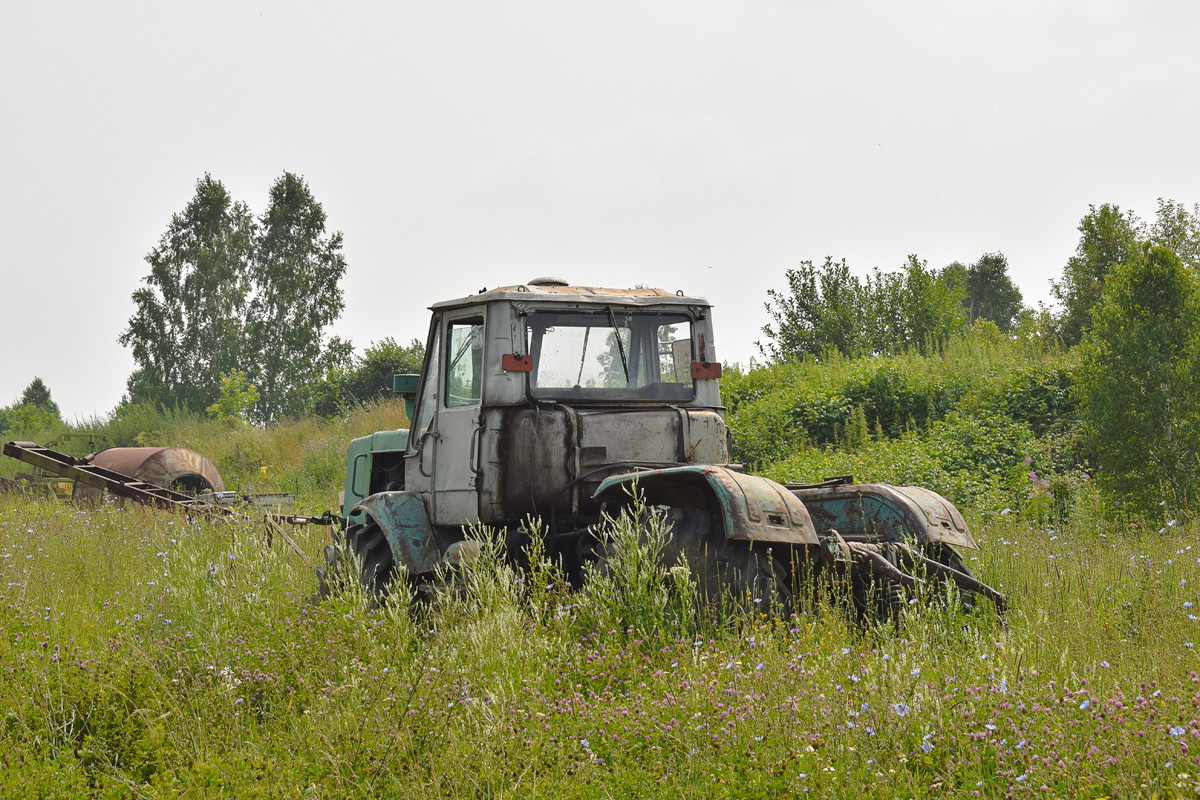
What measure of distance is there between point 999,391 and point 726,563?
476 inches

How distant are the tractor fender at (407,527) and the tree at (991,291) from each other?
50.7 metres

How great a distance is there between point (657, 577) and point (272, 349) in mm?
34639

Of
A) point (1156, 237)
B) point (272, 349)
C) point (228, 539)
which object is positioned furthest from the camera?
point (272, 349)

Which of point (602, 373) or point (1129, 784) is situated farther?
point (602, 373)

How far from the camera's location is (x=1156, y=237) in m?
31.3

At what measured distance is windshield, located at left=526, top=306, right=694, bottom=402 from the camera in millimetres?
5984

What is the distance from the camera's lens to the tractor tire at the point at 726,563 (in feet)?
15.8

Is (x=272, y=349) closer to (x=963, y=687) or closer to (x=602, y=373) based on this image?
(x=602, y=373)

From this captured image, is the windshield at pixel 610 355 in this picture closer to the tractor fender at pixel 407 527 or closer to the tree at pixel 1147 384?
the tractor fender at pixel 407 527

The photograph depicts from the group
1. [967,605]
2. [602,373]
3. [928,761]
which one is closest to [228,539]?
[602,373]

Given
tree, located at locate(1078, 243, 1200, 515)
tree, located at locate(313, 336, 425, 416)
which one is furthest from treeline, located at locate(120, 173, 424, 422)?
tree, located at locate(1078, 243, 1200, 515)

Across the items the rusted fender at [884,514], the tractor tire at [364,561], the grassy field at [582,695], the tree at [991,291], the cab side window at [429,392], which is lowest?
the grassy field at [582,695]

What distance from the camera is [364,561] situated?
6238 mm

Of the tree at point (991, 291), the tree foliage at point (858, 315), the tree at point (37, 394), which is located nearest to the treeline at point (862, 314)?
the tree foliage at point (858, 315)
